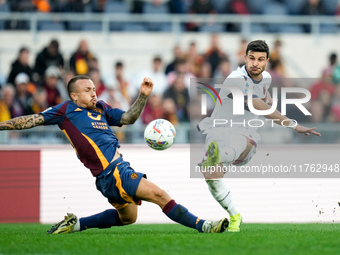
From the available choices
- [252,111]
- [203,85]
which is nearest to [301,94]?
[203,85]

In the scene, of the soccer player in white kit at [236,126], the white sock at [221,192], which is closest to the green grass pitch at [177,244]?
the white sock at [221,192]

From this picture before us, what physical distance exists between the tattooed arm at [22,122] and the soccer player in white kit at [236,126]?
85.1 inches

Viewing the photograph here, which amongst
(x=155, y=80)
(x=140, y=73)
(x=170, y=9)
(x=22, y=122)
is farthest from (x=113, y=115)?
(x=170, y=9)

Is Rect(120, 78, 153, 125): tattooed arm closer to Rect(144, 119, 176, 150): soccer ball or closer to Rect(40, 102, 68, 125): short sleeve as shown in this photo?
Rect(144, 119, 176, 150): soccer ball

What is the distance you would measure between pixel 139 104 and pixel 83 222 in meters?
1.81

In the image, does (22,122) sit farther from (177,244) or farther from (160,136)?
(177,244)

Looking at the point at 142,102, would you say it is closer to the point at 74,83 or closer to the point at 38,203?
the point at 74,83

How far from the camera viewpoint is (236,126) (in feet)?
31.0

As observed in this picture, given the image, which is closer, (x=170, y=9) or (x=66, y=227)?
(x=66, y=227)

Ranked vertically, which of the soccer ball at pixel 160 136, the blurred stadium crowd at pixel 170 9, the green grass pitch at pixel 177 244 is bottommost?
the green grass pitch at pixel 177 244

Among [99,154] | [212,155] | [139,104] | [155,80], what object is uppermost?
[139,104]

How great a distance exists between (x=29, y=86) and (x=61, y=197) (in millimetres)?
3577

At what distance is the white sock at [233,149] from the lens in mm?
9148

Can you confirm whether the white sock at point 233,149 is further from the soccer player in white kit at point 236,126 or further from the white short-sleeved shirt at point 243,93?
the white short-sleeved shirt at point 243,93
